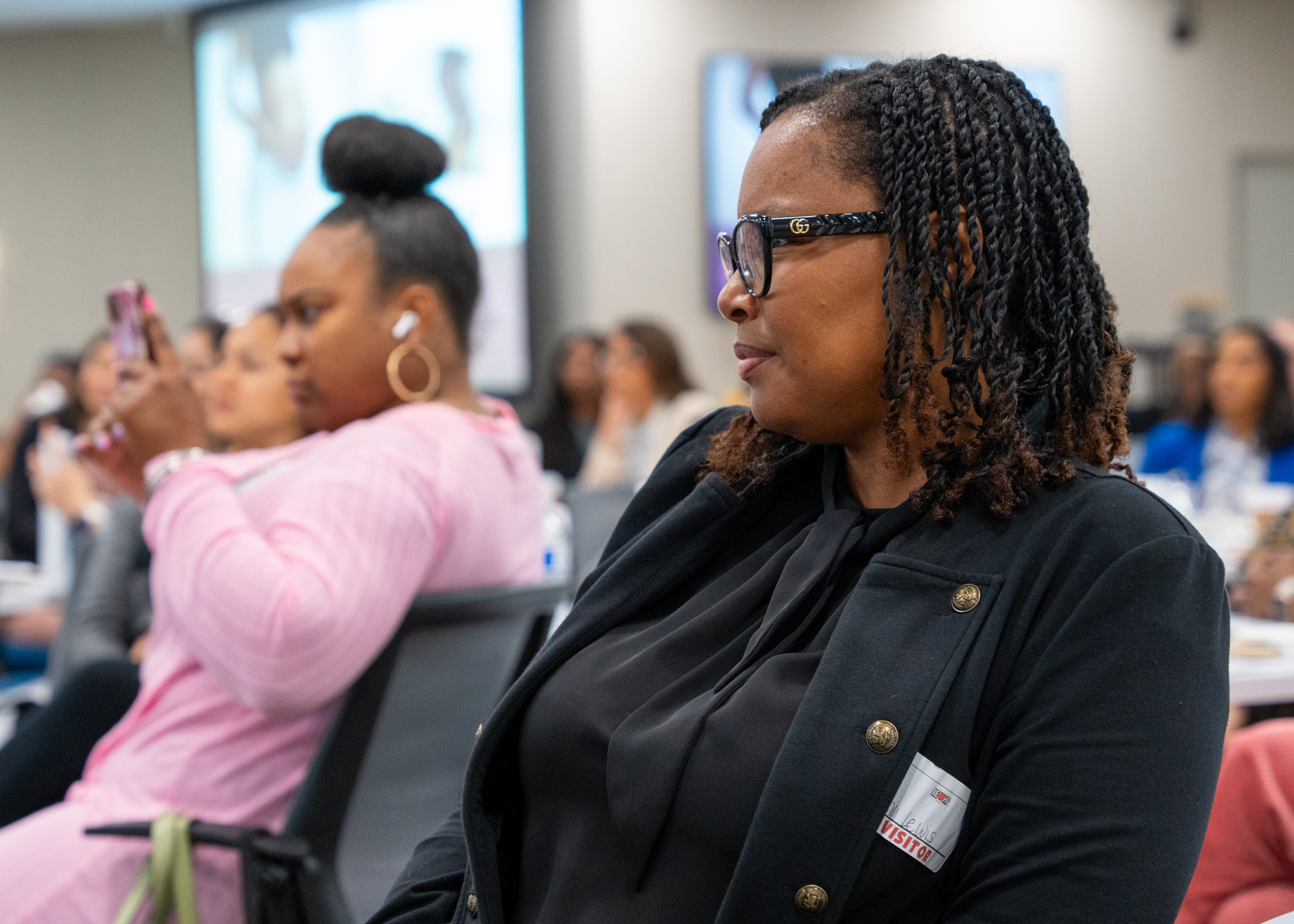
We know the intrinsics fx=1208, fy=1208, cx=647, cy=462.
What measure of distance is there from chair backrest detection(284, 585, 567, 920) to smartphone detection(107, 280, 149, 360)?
0.63 meters

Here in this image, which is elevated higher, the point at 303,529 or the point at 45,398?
the point at 303,529

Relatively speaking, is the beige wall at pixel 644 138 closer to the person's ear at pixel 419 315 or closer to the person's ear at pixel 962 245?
the person's ear at pixel 419 315

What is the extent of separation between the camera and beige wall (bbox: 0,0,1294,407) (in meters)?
6.35

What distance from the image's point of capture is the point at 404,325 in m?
1.77

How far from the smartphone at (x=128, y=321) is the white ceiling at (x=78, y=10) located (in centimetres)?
640

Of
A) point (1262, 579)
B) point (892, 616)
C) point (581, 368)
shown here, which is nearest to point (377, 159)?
point (892, 616)

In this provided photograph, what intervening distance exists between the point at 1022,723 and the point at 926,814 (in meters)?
0.10

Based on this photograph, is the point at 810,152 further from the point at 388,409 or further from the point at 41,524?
the point at 41,524

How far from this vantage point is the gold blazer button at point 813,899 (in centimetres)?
87

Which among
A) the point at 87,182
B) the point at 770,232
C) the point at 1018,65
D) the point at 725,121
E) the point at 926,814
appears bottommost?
the point at 926,814

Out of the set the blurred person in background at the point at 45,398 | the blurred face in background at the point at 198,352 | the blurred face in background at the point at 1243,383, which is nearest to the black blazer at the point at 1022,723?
the blurred face in background at the point at 198,352

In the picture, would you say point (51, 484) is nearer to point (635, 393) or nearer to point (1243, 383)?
point (635, 393)

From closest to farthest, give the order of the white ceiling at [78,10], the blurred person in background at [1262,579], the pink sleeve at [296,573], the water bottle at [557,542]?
the pink sleeve at [296,573] → the blurred person in background at [1262,579] → the water bottle at [557,542] → the white ceiling at [78,10]

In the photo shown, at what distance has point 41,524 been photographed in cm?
449
